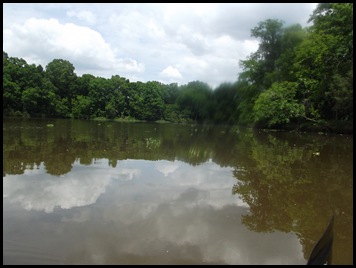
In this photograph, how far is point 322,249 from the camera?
3.53m

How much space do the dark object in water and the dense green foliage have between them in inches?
944

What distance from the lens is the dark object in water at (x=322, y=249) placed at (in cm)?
334

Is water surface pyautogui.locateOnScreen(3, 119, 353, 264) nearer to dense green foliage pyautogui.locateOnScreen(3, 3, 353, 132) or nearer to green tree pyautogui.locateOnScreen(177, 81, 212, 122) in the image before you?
dense green foliage pyautogui.locateOnScreen(3, 3, 353, 132)

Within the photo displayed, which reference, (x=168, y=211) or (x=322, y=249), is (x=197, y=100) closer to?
(x=168, y=211)

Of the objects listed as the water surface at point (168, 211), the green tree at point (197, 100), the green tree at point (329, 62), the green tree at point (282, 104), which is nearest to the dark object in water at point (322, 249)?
the water surface at point (168, 211)

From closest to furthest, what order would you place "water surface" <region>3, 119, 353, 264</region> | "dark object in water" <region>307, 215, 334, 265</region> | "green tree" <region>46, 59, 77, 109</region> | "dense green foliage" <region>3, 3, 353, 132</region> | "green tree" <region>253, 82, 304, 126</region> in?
"dark object in water" <region>307, 215, 334, 265</region> < "water surface" <region>3, 119, 353, 264</region> < "dense green foliage" <region>3, 3, 353, 132</region> < "green tree" <region>253, 82, 304, 126</region> < "green tree" <region>46, 59, 77, 109</region>

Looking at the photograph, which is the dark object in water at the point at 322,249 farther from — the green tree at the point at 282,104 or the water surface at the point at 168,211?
the green tree at the point at 282,104

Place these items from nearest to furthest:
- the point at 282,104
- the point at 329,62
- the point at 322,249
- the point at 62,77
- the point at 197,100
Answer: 1. the point at 322,249
2. the point at 329,62
3. the point at 282,104
4. the point at 197,100
5. the point at 62,77

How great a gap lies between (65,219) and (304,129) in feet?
107

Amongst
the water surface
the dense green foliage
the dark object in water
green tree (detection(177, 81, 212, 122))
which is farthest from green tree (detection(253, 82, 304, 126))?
the dark object in water

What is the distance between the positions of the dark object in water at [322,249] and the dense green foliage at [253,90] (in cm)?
2397

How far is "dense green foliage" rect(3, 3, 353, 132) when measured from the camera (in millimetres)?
28656

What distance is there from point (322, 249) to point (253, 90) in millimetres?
41992

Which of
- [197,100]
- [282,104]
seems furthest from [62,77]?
[282,104]
